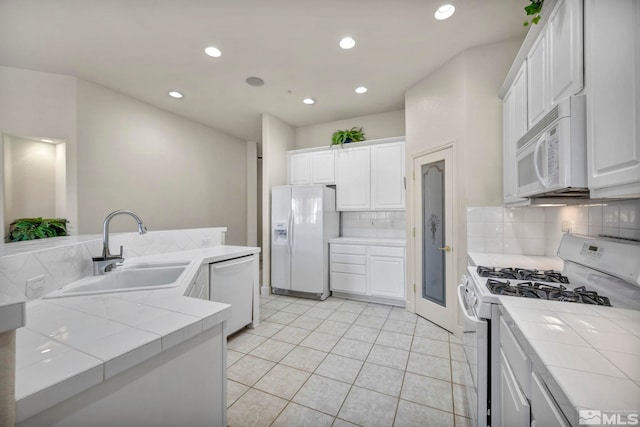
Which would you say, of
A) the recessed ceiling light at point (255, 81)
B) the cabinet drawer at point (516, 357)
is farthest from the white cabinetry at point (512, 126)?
the recessed ceiling light at point (255, 81)

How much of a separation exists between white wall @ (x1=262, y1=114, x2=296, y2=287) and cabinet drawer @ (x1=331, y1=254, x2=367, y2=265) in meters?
1.10

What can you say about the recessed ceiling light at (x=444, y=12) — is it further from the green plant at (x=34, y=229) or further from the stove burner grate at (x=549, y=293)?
the green plant at (x=34, y=229)

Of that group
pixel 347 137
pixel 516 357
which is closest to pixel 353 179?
pixel 347 137

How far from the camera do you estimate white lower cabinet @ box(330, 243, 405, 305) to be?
11.5 feet

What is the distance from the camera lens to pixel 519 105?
6.34ft

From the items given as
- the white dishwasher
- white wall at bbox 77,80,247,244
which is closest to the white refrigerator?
the white dishwasher

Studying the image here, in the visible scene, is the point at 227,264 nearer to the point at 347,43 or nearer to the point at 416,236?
the point at 416,236

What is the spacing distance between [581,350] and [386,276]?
9.29 ft

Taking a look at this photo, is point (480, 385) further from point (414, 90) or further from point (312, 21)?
point (414, 90)

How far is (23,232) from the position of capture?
270cm

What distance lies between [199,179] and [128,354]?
4.44 m

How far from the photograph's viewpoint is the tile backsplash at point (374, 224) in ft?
13.2

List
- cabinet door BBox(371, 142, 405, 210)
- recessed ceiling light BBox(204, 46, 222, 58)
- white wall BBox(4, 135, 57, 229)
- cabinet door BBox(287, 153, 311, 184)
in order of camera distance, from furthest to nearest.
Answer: cabinet door BBox(287, 153, 311, 184) < cabinet door BBox(371, 142, 405, 210) < white wall BBox(4, 135, 57, 229) < recessed ceiling light BBox(204, 46, 222, 58)

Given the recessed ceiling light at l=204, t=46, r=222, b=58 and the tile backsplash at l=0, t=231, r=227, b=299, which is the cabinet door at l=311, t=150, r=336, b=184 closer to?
the recessed ceiling light at l=204, t=46, r=222, b=58
